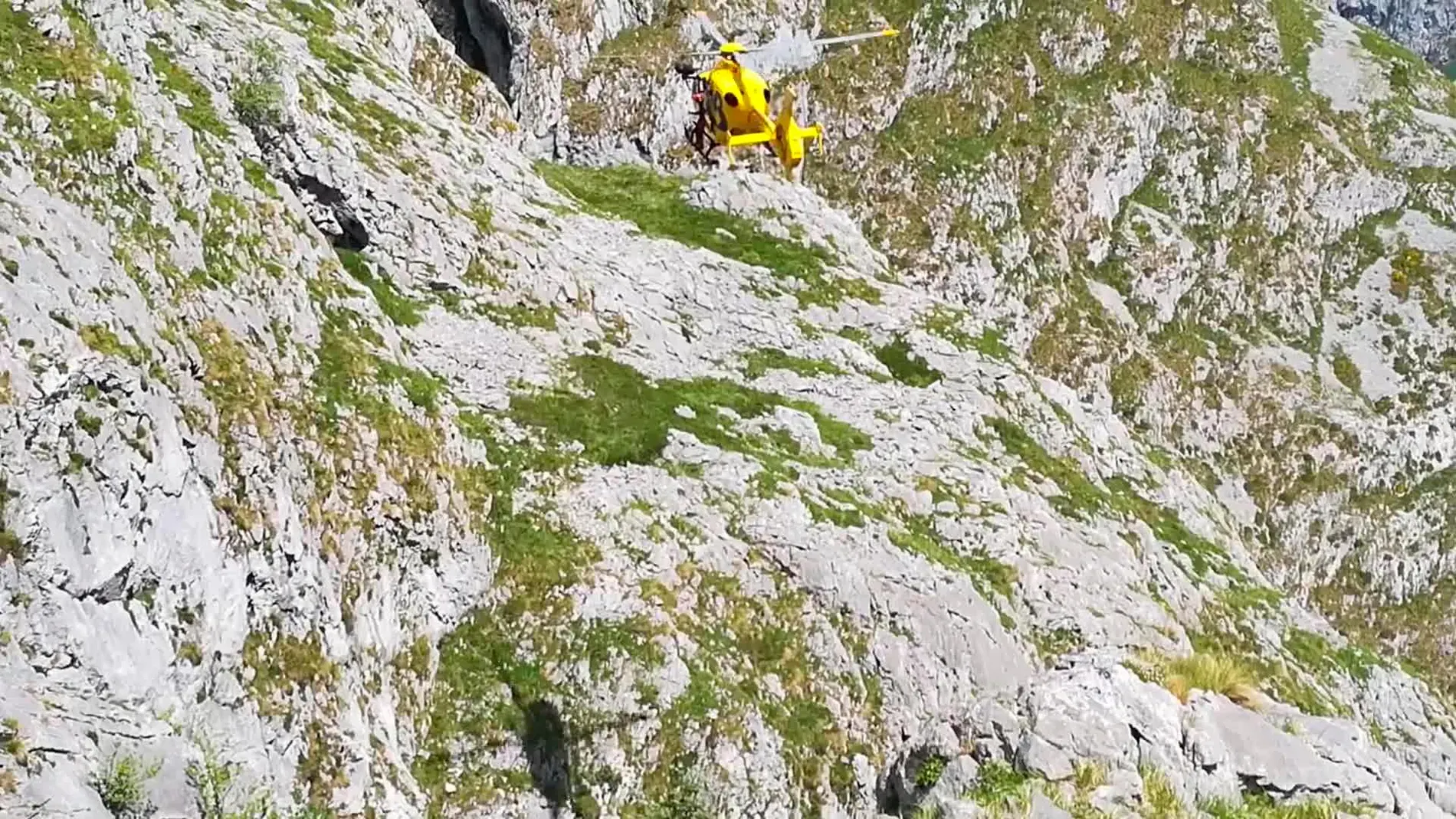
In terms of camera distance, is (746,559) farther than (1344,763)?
Yes

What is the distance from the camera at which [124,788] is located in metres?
13.3

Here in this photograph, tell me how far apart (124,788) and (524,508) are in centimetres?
1424

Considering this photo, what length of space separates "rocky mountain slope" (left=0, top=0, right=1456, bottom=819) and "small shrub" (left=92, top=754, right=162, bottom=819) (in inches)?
1.8

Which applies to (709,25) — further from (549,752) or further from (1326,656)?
(549,752)

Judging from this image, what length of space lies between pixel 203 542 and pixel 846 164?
96849mm

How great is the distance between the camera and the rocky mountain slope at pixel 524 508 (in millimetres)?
15648

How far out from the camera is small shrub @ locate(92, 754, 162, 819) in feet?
A: 43.4

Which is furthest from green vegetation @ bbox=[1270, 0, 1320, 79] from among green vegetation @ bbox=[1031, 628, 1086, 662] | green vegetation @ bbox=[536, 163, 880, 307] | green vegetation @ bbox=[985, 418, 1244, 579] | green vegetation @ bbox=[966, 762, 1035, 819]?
green vegetation @ bbox=[966, 762, 1035, 819]

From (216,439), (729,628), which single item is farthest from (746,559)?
(216,439)

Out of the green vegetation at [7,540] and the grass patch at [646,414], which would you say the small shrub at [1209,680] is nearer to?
the green vegetation at [7,540]

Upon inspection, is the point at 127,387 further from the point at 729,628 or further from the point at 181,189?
the point at 729,628

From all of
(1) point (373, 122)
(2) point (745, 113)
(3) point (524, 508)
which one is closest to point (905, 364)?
(2) point (745, 113)

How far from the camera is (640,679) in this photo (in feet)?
80.1

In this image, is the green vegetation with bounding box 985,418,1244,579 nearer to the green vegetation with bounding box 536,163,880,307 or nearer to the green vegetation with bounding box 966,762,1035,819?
the green vegetation with bounding box 536,163,880,307
